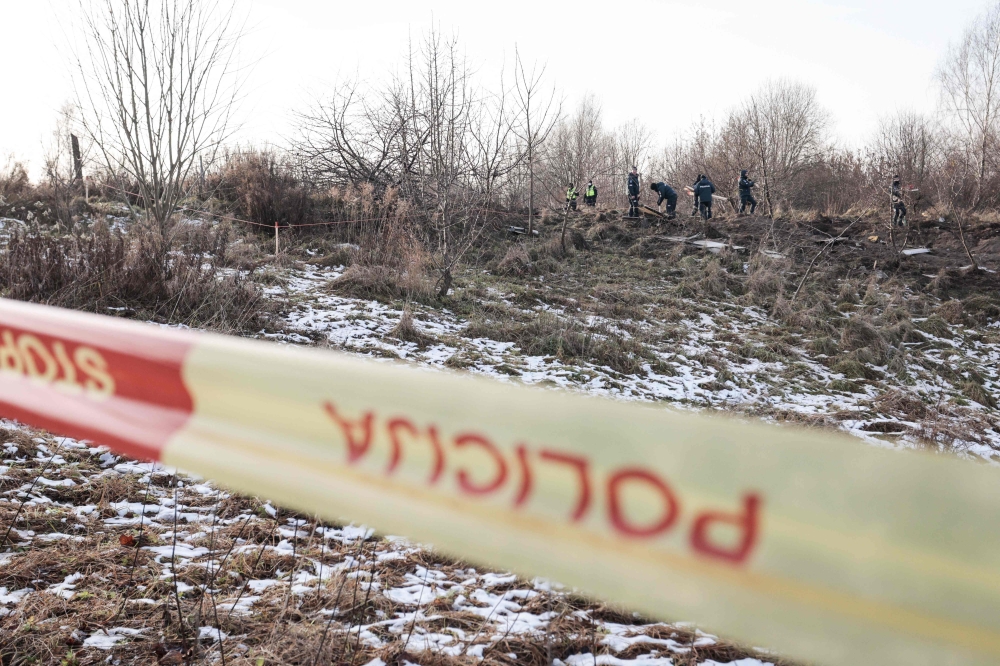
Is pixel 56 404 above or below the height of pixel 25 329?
below

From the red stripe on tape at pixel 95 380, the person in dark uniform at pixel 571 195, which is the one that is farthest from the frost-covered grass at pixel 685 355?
the person in dark uniform at pixel 571 195

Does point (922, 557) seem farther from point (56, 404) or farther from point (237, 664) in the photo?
point (56, 404)

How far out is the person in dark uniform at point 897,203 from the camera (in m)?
15.2

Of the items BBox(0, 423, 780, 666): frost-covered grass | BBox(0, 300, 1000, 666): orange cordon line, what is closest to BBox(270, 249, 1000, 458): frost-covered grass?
BBox(0, 423, 780, 666): frost-covered grass

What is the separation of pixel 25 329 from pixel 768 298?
12125 millimetres

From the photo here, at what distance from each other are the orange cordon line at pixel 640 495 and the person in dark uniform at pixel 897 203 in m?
16.6

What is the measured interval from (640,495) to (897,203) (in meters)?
18.1

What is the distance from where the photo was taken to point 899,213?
1648 centimetres

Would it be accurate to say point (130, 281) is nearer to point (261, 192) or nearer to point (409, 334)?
point (409, 334)

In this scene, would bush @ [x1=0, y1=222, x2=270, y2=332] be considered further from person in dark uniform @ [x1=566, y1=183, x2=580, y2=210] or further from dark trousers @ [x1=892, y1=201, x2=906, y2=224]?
dark trousers @ [x1=892, y1=201, x2=906, y2=224]

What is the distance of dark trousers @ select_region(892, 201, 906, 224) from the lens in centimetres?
1578

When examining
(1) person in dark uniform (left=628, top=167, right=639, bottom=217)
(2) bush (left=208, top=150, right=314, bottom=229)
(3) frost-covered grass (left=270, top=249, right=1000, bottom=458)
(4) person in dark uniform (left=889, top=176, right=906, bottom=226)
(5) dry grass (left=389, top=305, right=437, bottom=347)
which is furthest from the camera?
(1) person in dark uniform (left=628, top=167, right=639, bottom=217)

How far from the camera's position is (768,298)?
473 inches

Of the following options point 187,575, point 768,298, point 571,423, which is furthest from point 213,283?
point 768,298
